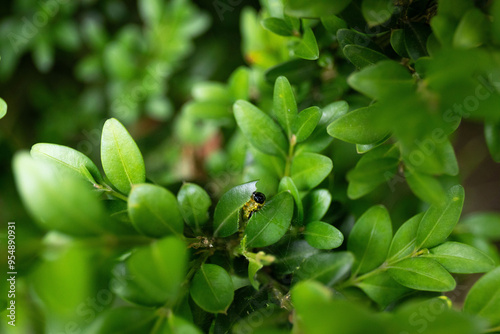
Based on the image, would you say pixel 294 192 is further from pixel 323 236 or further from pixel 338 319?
pixel 338 319

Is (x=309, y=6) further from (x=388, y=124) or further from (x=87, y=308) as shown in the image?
(x=87, y=308)

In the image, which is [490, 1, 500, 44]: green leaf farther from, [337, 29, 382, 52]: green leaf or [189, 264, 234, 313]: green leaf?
[189, 264, 234, 313]: green leaf

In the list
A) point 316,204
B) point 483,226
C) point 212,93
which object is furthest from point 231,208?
point 483,226

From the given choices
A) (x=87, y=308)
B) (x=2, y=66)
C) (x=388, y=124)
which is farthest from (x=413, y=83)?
(x=2, y=66)

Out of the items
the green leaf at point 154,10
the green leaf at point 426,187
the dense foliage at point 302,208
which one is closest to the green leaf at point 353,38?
the dense foliage at point 302,208

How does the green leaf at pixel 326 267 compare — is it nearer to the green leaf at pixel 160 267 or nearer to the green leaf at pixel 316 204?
the green leaf at pixel 316 204

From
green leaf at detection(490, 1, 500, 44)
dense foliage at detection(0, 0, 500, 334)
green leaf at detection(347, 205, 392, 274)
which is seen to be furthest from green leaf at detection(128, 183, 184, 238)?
green leaf at detection(490, 1, 500, 44)
